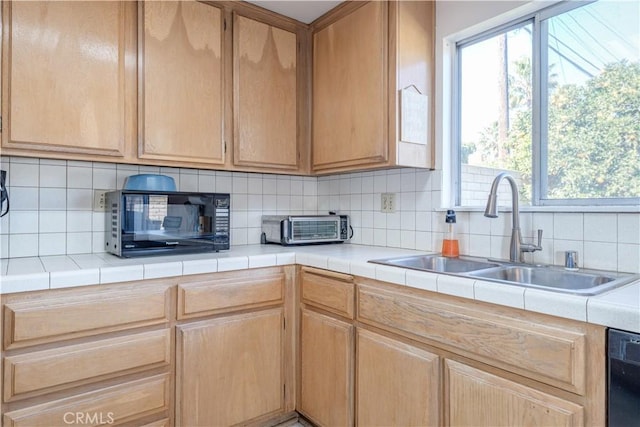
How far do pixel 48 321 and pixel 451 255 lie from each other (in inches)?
64.9

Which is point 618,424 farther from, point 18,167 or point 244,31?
point 18,167

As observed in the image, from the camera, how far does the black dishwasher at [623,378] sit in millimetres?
842

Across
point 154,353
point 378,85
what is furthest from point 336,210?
point 154,353

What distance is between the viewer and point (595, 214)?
140 centimetres

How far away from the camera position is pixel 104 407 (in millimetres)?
1385

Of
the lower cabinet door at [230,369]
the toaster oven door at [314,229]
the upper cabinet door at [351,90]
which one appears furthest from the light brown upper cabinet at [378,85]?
the lower cabinet door at [230,369]

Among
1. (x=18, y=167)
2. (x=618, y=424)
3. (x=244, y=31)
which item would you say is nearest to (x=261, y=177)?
(x=244, y=31)

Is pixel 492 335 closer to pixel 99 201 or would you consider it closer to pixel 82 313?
pixel 82 313

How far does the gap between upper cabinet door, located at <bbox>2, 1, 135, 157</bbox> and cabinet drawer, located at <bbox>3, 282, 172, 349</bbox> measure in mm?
633

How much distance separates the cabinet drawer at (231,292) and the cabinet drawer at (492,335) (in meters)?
0.54

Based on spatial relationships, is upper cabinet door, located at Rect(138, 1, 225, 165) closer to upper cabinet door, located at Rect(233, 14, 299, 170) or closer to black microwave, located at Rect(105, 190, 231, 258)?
upper cabinet door, located at Rect(233, 14, 299, 170)

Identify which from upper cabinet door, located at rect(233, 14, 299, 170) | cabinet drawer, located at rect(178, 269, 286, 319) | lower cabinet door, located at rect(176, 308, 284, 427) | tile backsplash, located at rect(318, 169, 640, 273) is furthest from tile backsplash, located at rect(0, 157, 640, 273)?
lower cabinet door, located at rect(176, 308, 284, 427)

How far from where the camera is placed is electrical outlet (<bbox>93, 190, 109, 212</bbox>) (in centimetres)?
188

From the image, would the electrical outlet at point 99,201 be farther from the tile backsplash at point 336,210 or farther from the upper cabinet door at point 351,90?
the upper cabinet door at point 351,90
